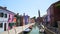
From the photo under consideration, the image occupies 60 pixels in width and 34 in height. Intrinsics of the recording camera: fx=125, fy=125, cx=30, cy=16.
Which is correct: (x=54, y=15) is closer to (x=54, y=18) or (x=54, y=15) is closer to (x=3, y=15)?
(x=54, y=18)

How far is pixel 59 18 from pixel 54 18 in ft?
4.82

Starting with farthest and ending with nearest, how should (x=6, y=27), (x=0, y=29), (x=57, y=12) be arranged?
(x=57, y=12) → (x=6, y=27) → (x=0, y=29)

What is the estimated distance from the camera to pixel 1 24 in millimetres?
29250

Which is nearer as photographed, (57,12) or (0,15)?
(0,15)

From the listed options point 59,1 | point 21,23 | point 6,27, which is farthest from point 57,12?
point 21,23

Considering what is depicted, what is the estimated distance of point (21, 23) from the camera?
6506 cm

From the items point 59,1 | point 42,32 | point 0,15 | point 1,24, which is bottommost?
point 42,32

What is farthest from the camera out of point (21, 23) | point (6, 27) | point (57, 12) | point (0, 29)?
point (21, 23)

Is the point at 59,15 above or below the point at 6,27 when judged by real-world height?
above

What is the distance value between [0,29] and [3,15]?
11.5ft

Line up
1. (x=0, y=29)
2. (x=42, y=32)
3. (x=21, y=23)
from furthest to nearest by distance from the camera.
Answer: (x=21, y=23) < (x=42, y=32) < (x=0, y=29)

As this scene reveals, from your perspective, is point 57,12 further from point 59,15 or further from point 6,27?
point 6,27

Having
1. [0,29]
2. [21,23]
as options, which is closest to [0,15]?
[0,29]

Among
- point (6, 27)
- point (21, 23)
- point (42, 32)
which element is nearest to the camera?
point (6, 27)
